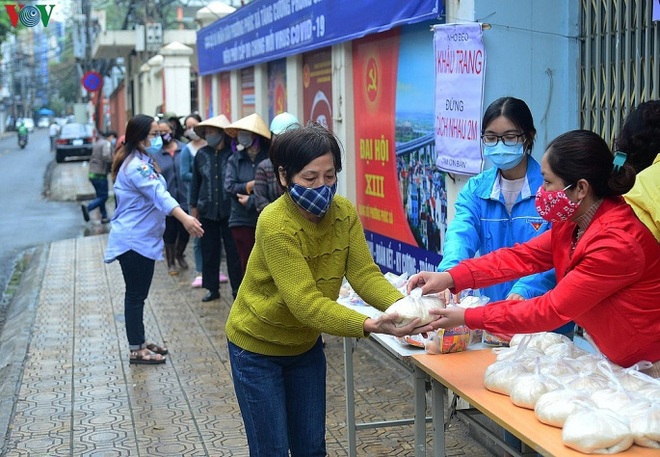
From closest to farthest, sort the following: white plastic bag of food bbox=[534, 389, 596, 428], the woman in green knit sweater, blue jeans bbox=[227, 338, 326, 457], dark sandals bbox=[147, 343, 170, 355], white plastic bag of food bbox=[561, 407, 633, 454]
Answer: white plastic bag of food bbox=[561, 407, 633, 454]
white plastic bag of food bbox=[534, 389, 596, 428]
the woman in green knit sweater
blue jeans bbox=[227, 338, 326, 457]
dark sandals bbox=[147, 343, 170, 355]

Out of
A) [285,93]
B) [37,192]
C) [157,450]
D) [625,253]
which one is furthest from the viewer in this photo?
[37,192]

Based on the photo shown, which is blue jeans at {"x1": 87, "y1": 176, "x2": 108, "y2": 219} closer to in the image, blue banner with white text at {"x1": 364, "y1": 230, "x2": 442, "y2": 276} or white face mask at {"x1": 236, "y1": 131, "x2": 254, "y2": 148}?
white face mask at {"x1": 236, "y1": 131, "x2": 254, "y2": 148}

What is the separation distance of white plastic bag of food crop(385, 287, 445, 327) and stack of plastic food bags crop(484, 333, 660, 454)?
30 cm

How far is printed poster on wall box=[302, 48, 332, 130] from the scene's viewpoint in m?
10.2

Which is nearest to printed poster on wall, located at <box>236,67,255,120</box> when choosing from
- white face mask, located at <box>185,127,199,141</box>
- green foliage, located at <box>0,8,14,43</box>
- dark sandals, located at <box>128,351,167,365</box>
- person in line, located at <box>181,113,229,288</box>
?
white face mask, located at <box>185,127,199,141</box>

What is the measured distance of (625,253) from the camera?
3.22 metres

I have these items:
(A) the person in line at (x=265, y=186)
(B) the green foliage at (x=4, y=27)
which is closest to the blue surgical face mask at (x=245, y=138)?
(A) the person in line at (x=265, y=186)

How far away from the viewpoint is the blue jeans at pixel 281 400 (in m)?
3.81

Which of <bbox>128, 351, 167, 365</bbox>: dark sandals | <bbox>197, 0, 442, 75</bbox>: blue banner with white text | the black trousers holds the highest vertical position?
<bbox>197, 0, 442, 75</bbox>: blue banner with white text

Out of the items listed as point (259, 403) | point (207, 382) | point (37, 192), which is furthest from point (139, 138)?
point (37, 192)

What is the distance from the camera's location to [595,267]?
128 inches

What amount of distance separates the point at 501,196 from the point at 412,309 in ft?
4.27

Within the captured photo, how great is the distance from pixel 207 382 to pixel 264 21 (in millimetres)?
5933

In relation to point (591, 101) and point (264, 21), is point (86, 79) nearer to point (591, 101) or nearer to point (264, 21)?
point (264, 21)
